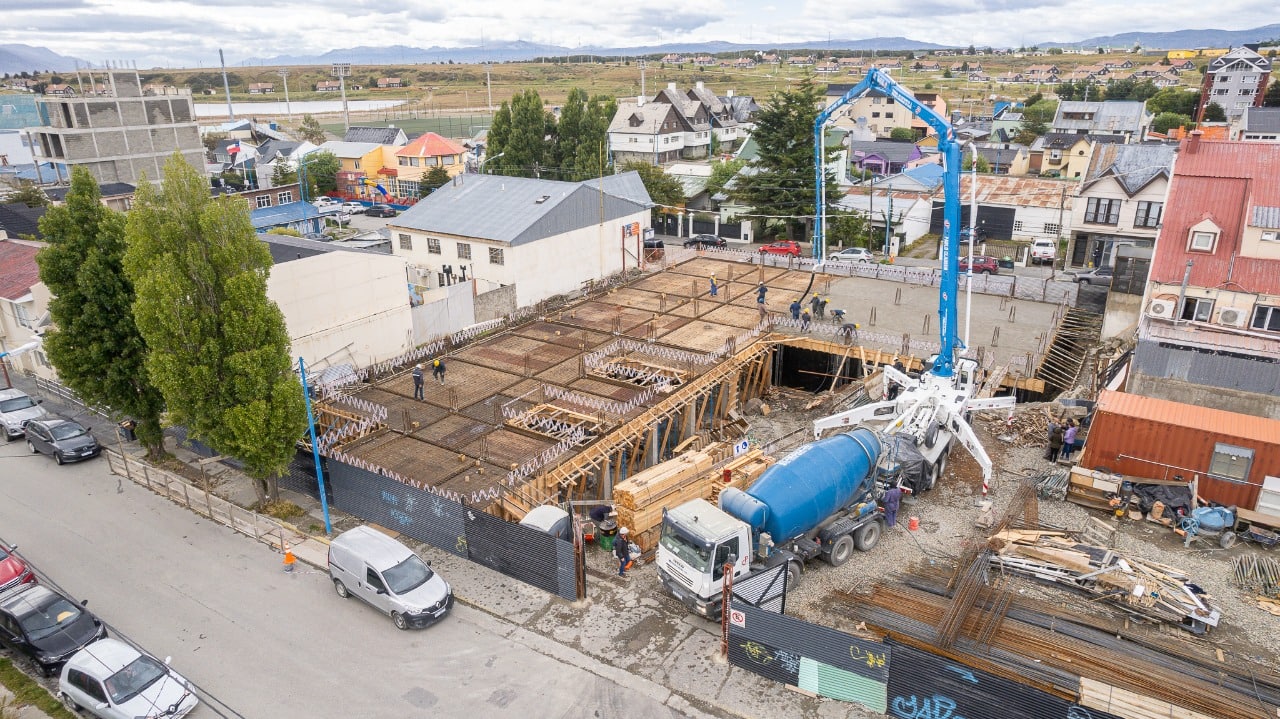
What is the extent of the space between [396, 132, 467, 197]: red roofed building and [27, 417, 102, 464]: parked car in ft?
172

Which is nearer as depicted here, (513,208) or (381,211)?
(513,208)

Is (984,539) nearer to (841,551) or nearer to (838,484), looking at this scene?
(841,551)

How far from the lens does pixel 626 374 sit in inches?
1185

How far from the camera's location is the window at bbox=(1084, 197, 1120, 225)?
152ft

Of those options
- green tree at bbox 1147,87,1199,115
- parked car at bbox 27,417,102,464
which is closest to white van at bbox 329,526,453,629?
parked car at bbox 27,417,102,464

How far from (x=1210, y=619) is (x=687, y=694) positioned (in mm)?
11609

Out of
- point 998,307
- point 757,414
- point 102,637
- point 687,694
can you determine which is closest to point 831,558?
point 687,694

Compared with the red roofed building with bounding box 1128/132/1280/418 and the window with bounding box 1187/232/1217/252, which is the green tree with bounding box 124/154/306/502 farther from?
the window with bounding box 1187/232/1217/252

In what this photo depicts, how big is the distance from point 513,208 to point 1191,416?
31.7 metres

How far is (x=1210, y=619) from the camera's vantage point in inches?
650

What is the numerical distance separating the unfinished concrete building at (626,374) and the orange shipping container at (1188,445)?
6.75 metres

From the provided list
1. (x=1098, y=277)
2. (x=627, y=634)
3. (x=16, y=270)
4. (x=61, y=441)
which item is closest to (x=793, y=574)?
(x=627, y=634)

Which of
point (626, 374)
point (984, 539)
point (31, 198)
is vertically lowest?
point (984, 539)

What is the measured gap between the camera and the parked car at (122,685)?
14852mm
